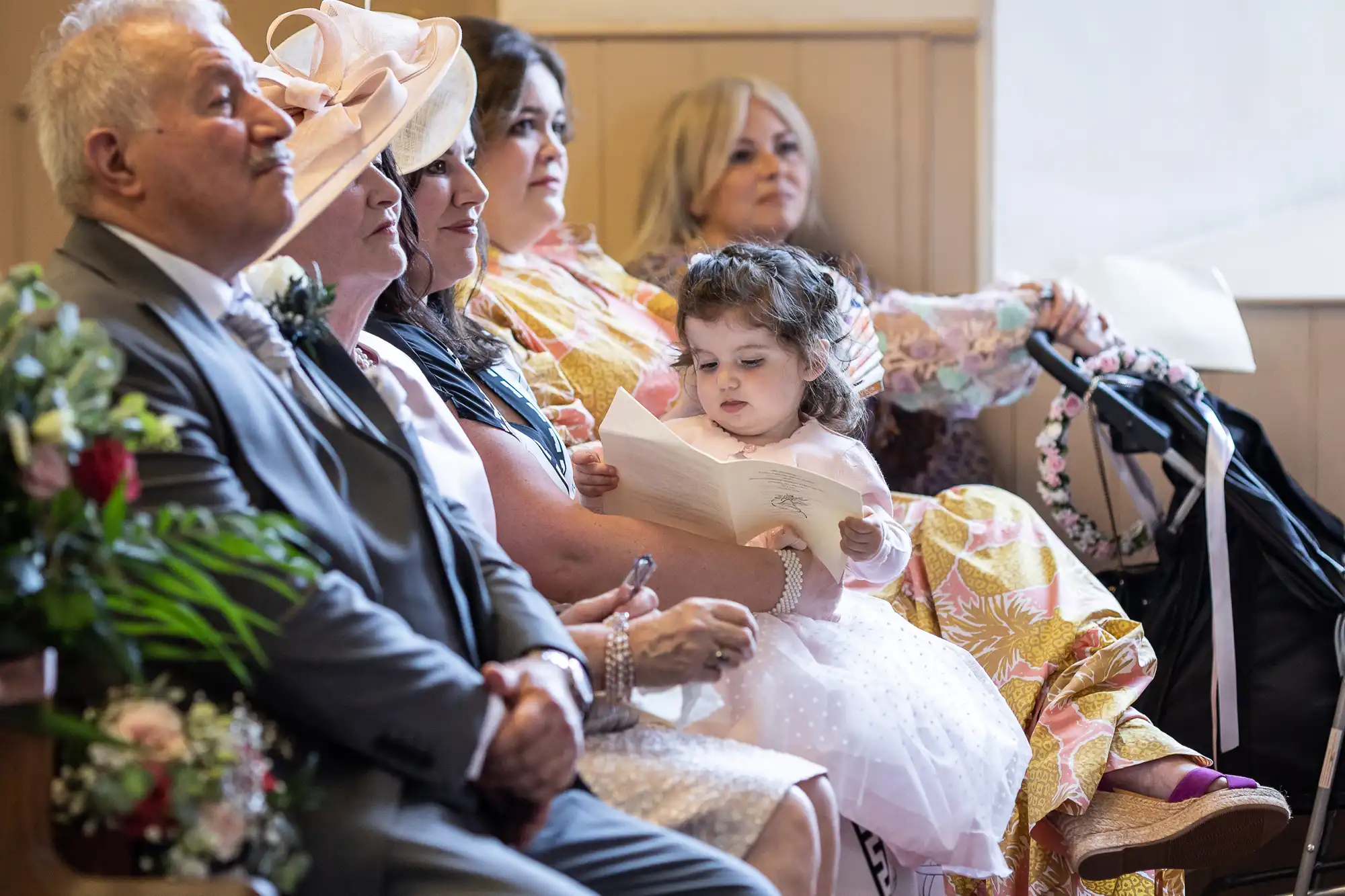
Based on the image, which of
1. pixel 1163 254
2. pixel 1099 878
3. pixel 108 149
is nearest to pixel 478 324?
pixel 108 149

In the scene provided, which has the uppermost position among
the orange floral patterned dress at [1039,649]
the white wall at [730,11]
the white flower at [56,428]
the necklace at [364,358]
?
the white wall at [730,11]

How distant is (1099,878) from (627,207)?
6.13 feet

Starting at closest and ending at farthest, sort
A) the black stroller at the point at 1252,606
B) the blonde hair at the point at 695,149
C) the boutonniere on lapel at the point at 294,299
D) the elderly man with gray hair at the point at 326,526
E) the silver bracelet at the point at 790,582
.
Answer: the elderly man with gray hair at the point at 326,526
the boutonniere on lapel at the point at 294,299
the silver bracelet at the point at 790,582
the black stroller at the point at 1252,606
the blonde hair at the point at 695,149

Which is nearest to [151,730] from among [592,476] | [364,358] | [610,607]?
[610,607]

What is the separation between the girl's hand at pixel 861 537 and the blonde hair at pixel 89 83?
882 millimetres

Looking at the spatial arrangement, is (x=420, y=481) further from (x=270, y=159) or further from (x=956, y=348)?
(x=956, y=348)

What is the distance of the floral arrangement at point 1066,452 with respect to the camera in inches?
100

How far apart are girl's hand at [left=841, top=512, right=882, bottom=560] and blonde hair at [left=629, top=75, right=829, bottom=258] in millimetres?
1486

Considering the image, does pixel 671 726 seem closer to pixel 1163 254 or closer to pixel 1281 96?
→ pixel 1163 254

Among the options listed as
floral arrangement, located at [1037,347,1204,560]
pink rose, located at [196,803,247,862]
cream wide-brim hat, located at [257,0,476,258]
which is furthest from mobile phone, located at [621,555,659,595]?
floral arrangement, located at [1037,347,1204,560]

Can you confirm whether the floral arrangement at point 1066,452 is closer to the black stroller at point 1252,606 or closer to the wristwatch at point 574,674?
the black stroller at point 1252,606

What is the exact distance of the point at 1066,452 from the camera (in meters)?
2.74

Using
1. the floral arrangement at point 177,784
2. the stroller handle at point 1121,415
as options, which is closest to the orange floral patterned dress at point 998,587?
the stroller handle at point 1121,415

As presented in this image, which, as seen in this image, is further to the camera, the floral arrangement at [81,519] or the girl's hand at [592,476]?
the girl's hand at [592,476]
